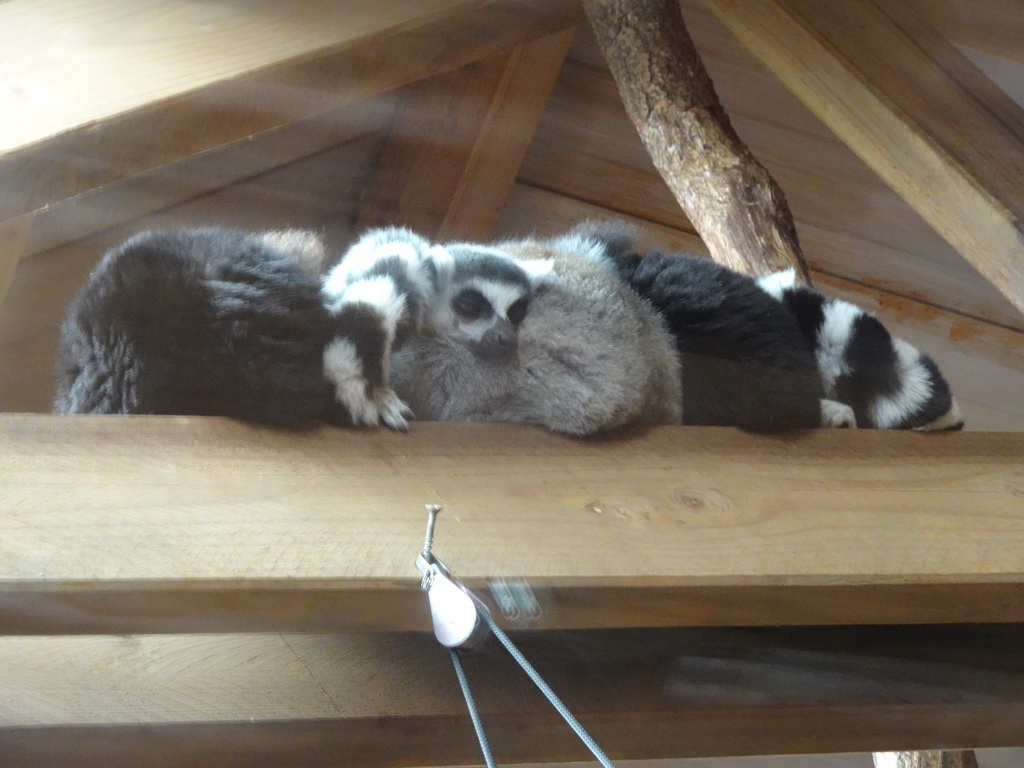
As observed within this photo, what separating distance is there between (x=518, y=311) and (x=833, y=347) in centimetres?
43

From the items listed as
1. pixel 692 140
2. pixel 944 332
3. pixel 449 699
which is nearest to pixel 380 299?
pixel 449 699

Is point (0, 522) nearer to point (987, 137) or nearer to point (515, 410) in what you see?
point (515, 410)

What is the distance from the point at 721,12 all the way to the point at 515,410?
0.91 metres

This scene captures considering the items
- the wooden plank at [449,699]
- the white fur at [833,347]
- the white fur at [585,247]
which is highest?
the white fur at [585,247]

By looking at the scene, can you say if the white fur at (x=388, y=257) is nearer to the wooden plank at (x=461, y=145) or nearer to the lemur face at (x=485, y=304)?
the lemur face at (x=485, y=304)

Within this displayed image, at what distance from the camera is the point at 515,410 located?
0.88m

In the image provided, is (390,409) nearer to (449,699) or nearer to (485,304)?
(485,304)

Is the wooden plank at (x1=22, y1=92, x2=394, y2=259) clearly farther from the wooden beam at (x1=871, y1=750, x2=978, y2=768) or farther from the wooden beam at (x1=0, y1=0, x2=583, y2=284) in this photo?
the wooden beam at (x1=871, y1=750, x2=978, y2=768)

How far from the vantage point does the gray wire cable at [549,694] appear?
0.56 meters

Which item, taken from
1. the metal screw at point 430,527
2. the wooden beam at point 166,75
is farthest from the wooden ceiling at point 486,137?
the metal screw at point 430,527

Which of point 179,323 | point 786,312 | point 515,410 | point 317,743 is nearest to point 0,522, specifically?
point 179,323

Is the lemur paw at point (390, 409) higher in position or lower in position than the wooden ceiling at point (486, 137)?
lower

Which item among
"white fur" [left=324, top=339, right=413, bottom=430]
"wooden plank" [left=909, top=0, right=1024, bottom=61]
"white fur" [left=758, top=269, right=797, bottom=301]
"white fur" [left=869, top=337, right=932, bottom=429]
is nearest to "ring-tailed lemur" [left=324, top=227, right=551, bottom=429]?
"white fur" [left=324, top=339, right=413, bottom=430]

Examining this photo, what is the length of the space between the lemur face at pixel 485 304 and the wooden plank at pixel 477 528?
Result: 9 cm
